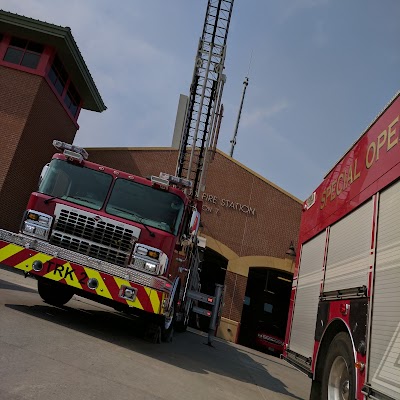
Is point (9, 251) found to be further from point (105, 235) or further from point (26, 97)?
point (26, 97)

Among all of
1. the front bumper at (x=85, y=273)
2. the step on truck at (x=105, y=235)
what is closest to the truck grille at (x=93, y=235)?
the step on truck at (x=105, y=235)

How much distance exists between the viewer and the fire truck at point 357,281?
3.69m

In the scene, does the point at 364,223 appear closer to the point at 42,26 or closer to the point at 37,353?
the point at 37,353

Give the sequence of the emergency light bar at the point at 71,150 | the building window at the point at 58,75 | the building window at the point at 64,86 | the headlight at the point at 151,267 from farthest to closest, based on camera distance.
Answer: the building window at the point at 64,86 → the building window at the point at 58,75 → the emergency light bar at the point at 71,150 → the headlight at the point at 151,267

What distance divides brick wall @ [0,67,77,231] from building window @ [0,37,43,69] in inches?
20.5

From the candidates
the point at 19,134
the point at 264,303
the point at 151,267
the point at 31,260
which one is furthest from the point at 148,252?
the point at 264,303

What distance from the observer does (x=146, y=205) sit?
6.73 metres

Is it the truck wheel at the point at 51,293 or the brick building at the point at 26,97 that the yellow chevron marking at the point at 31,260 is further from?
the brick building at the point at 26,97

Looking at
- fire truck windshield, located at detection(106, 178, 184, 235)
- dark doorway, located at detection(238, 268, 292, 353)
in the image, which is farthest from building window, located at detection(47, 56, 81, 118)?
dark doorway, located at detection(238, 268, 292, 353)

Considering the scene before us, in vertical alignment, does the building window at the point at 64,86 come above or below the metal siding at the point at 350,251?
above

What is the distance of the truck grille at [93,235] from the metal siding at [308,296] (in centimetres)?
278

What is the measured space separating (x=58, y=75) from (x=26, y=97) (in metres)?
2.27

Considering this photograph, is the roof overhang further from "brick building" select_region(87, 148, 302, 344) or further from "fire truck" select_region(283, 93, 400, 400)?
"fire truck" select_region(283, 93, 400, 400)

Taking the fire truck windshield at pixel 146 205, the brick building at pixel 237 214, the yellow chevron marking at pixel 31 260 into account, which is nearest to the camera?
the yellow chevron marking at pixel 31 260
